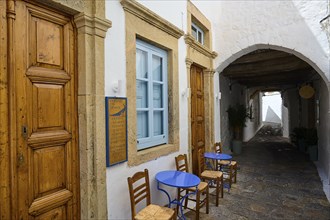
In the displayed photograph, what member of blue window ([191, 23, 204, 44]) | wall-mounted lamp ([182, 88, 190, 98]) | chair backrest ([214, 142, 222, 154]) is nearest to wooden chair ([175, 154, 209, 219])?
wall-mounted lamp ([182, 88, 190, 98])

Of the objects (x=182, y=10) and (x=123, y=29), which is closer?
(x=123, y=29)

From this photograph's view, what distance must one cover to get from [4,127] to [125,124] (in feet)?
3.90

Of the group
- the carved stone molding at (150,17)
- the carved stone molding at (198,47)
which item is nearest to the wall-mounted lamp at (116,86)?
the carved stone molding at (150,17)

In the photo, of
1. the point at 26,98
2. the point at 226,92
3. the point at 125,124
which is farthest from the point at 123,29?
the point at 226,92

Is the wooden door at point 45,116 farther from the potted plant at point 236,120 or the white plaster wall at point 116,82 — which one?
the potted plant at point 236,120

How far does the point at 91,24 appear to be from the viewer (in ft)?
6.90

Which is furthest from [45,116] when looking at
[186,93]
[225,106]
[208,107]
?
[225,106]

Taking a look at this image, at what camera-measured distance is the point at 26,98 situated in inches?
67.8

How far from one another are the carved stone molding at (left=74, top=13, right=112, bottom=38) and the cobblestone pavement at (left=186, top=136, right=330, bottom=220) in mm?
2985

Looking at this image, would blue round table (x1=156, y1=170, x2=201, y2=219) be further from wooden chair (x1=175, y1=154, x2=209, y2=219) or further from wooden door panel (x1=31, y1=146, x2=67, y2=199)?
wooden door panel (x1=31, y1=146, x2=67, y2=199)

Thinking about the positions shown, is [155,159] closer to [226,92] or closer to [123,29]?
[123,29]

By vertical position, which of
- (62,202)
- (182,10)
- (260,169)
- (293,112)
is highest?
(182,10)

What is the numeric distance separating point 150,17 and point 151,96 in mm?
1141

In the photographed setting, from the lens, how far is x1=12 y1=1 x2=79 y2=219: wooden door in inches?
66.3
